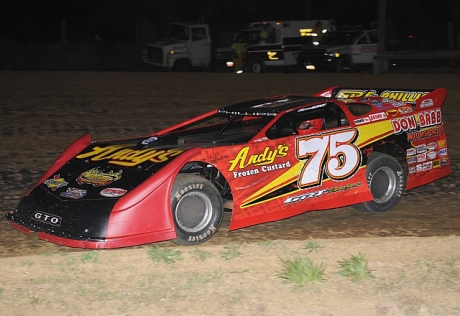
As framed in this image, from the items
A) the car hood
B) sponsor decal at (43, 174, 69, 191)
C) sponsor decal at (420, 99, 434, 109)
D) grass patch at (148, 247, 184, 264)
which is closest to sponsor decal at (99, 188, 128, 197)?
the car hood

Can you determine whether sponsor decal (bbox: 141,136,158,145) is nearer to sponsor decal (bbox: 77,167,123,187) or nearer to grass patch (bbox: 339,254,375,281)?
sponsor decal (bbox: 77,167,123,187)

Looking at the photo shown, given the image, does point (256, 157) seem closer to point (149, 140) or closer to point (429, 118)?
point (149, 140)

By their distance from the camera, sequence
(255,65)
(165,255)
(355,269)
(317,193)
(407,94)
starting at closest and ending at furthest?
1. (355,269)
2. (165,255)
3. (317,193)
4. (407,94)
5. (255,65)

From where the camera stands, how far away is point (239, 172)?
258 inches

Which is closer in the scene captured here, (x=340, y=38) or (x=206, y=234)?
(x=206, y=234)

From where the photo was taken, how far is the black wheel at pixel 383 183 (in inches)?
299

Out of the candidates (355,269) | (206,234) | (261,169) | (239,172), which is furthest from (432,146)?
(355,269)

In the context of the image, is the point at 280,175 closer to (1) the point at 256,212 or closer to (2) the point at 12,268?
(1) the point at 256,212

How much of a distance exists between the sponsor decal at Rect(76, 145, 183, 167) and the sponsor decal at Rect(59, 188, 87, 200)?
1.43 ft

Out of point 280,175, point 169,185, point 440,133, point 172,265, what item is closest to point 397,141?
point 440,133

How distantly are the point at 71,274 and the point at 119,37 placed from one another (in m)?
40.6

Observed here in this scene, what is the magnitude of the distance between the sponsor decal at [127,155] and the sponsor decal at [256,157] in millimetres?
503

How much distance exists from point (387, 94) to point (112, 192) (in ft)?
13.2

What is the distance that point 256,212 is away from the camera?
668 centimetres
